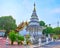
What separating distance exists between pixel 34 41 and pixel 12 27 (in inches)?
637

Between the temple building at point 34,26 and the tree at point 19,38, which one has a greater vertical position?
the temple building at point 34,26

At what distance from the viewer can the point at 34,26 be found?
152ft

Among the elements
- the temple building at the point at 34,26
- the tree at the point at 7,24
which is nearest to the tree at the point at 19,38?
the temple building at the point at 34,26

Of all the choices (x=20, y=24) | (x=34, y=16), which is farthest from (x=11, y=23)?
(x=20, y=24)

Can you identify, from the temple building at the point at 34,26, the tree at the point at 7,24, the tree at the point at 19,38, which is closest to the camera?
the tree at the point at 19,38

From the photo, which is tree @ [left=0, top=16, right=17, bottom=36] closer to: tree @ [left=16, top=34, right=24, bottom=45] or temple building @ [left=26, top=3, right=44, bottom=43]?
temple building @ [left=26, top=3, right=44, bottom=43]

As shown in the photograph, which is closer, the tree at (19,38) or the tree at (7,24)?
the tree at (19,38)

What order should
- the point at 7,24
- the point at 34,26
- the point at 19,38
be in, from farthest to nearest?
the point at 7,24 → the point at 34,26 → the point at 19,38

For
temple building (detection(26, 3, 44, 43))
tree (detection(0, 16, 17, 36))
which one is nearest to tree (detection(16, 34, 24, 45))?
temple building (detection(26, 3, 44, 43))

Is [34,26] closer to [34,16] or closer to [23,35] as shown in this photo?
[34,16]

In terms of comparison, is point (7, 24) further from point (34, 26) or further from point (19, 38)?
point (19, 38)

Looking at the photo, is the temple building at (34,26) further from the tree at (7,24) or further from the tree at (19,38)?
the tree at (19,38)

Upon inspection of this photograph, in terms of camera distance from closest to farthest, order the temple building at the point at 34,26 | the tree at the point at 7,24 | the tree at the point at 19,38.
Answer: the tree at the point at 19,38, the temple building at the point at 34,26, the tree at the point at 7,24

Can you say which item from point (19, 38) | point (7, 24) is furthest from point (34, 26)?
point (19, 38)
